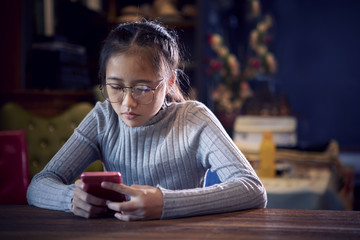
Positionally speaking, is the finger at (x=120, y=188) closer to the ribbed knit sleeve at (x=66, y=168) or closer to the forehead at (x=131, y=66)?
the ribbed knit sleeve at (x=66, y=168)

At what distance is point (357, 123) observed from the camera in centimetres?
578

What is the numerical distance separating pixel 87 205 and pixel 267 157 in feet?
4.76

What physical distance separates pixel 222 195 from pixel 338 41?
207 inches

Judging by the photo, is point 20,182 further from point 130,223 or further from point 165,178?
point 130,223

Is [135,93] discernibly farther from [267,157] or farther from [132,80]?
[267,157]

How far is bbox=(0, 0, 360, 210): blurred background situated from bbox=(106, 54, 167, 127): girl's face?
1.55 ft

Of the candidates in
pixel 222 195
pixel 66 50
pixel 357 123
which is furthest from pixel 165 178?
pixel 357 123

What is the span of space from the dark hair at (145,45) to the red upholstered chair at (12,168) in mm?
310

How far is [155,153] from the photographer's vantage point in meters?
1.29

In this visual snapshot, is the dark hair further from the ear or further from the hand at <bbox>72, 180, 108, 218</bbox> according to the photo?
the hand at <bbox>72, 180, 108, 218</bbox>

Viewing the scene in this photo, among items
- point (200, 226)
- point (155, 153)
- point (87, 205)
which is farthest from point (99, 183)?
point (155, 153)

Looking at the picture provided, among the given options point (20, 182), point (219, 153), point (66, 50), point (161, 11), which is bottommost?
point (20, 182)

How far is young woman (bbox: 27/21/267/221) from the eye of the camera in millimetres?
974

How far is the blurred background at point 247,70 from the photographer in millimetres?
2436
